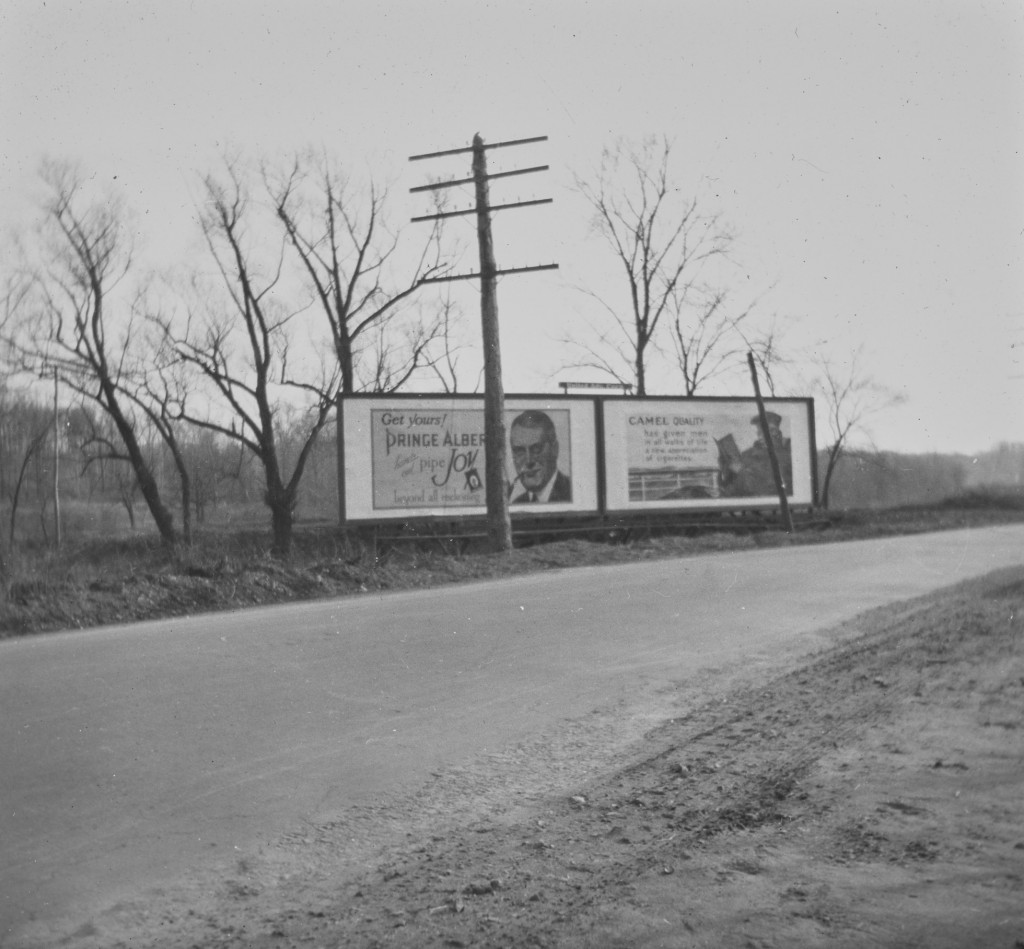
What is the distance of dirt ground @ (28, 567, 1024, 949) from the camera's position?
157 inches

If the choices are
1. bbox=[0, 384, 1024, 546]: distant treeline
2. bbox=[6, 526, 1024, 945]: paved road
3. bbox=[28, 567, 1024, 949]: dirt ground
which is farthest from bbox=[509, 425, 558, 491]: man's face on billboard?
bbox=[28, 567, 1024, 949]: dirt ground

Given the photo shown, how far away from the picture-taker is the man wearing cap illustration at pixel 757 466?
3453 cm

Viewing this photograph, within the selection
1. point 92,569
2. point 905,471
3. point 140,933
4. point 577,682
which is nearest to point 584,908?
point 140,933

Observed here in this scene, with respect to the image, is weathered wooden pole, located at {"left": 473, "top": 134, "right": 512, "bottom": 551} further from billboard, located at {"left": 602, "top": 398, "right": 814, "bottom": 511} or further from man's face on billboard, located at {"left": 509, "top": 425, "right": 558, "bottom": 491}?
billboard, located at {"left": 602, "top": 398, "right": 814, "bottom": 511}

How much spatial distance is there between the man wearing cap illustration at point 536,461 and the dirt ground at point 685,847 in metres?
24.1

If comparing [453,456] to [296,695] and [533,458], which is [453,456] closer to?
[533,458]

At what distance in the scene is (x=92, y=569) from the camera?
15461 millimetres

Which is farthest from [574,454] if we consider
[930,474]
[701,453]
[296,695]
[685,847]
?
[685,847]

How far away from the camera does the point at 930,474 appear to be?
8.92m

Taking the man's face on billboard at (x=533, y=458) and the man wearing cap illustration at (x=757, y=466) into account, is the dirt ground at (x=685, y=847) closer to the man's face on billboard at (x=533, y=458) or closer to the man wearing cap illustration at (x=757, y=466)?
the man's face on billboard at (x=533, y=458)

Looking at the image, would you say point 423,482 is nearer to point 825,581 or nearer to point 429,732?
point 825,581

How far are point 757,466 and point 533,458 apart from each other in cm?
811

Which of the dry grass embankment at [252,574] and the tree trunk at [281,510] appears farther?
the tree trunk at [281,510]

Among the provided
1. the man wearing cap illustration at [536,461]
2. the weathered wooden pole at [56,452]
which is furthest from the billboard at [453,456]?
the weathered wooden pole at [56,452]
